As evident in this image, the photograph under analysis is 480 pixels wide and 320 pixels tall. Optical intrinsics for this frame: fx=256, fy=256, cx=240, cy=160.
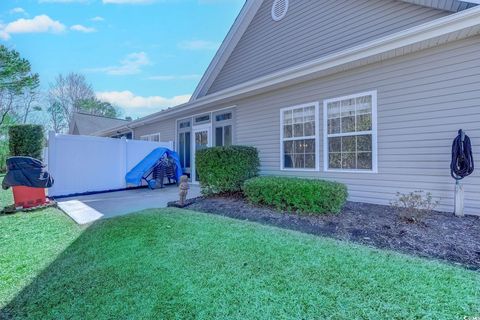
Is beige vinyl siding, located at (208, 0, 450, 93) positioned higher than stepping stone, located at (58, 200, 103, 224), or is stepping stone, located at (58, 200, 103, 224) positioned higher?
beige vinyl siding, located at (208, 0, 450, 93)

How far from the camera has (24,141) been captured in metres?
13.6

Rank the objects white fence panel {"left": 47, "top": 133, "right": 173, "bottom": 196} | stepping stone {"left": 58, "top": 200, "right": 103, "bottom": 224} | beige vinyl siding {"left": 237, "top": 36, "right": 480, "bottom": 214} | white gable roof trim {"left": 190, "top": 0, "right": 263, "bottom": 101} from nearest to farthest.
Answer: beige vinyl siding {"left": 237, "top": 36, "right": 480, "bottom": 214}
stepping stone {"left": 58, "top": 200, "right": 103, "bottom": 224}
white fence panel {"left": 47, "top": 133, "right": 173, "bottom": 196}
white gable roof trim {"left": 190, "top": 0, "right": 263, "bottom": 101}

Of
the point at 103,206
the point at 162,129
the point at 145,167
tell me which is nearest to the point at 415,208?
the point at 103,206

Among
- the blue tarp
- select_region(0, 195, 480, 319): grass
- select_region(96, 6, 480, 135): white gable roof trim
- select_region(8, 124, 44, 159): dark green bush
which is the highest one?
select_region(96, 6, 480, 135): white gable roof trim

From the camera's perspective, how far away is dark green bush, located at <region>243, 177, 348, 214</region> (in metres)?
4.58

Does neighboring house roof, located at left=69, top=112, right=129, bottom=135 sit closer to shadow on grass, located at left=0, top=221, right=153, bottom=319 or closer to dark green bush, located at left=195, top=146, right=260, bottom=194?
dark green bush, located at left=195, top=146, right=260, bottom=194

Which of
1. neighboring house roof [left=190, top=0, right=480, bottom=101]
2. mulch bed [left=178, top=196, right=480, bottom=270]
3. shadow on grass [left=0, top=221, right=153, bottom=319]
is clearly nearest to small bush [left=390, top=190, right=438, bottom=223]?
mulch bed [left=178, top=196, right=480, bottom=270]

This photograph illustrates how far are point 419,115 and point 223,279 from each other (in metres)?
4.90

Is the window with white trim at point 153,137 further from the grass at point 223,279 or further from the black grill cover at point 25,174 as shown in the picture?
the grass at point 223,279

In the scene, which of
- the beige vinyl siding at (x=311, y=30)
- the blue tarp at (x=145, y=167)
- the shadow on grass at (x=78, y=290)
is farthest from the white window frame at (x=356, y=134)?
the blue tarp at (x=145, y=167)

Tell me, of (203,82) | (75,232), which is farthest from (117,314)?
(203,82)

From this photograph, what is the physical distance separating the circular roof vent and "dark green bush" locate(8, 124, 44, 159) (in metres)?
13.9

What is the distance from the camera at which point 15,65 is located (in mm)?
18609

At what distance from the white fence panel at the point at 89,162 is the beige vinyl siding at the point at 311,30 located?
4.66 meters
